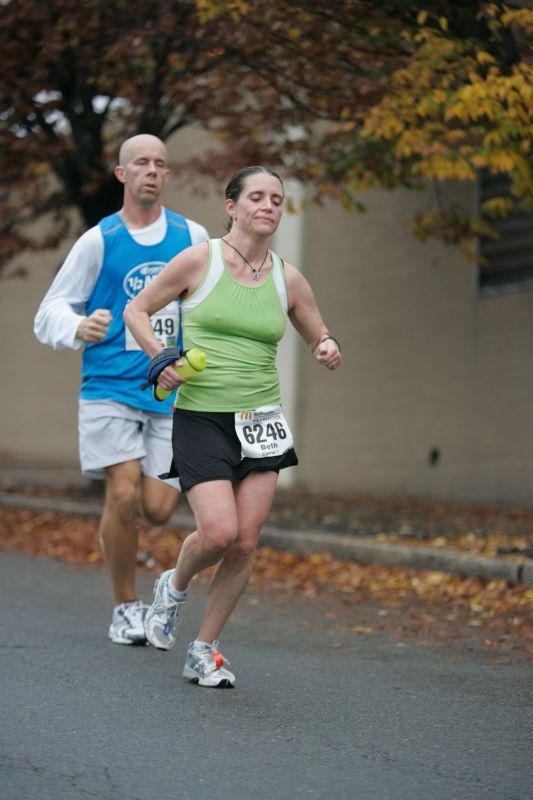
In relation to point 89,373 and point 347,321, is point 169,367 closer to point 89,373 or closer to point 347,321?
point 89,373

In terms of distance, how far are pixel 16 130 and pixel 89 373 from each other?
7.21 meters

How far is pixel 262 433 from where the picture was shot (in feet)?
18.5

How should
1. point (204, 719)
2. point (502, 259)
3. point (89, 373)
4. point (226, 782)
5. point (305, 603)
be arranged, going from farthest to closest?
point (502, 259) < point (305, 603) < point (89, 373) < point (204, 719) < point (226, 782)

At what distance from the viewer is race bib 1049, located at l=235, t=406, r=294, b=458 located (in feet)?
18.3

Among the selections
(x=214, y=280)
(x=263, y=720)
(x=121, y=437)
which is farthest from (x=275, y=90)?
(x=263, y=720)

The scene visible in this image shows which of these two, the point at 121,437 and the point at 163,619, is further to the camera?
the point at 121,437

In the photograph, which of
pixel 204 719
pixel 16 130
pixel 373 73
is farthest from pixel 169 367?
pixel 16 130

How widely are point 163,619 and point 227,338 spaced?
1235 millimetres

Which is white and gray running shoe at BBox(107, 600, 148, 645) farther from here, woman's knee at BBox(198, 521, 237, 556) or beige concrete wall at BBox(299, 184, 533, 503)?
beige concrete wall at BBox(299, 184, 533, 503)

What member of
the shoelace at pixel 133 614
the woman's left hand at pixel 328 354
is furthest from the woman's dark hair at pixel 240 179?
the shoelace at pixel 133 614

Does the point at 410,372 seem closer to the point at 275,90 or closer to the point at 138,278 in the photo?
the point at 275,90

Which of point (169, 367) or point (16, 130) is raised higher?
point (16, 130)

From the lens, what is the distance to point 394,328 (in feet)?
52.9

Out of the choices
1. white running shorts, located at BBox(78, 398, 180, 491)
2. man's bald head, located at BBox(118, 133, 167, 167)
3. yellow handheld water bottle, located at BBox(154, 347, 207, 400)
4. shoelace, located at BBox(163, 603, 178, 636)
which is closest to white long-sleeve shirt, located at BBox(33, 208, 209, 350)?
man's bald head, located at BBox(118, 133, 167, 167)
